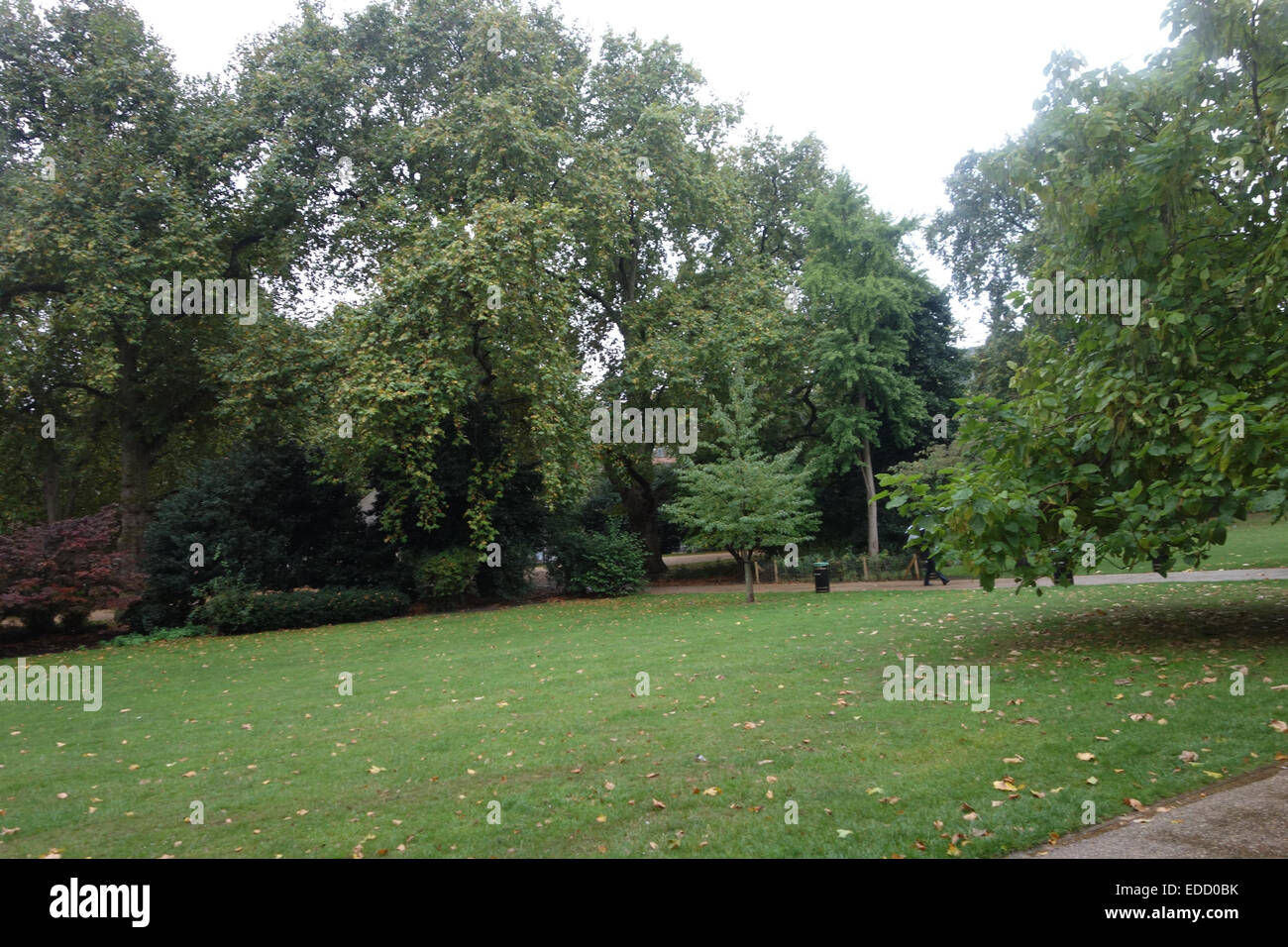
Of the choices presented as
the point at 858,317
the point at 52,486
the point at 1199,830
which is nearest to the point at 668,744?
the point at 1199,830

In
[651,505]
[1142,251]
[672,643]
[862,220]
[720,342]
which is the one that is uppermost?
[862,220]

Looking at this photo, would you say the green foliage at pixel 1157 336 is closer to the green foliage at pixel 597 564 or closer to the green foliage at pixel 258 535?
the green foliage at pixel 597 564

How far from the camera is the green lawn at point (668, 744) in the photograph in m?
5.16

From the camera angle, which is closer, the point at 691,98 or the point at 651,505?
the point at 691,98

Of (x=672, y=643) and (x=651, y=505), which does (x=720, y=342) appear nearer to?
(x=651, y=505)

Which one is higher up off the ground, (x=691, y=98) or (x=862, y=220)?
(x=691, y=98)

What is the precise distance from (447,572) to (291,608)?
401 cm

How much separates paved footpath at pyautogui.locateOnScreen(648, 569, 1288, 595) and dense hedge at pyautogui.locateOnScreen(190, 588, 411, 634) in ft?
27.2

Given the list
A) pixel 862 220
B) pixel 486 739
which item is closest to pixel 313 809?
pixel 486 739

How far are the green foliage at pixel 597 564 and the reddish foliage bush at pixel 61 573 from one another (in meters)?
11.2

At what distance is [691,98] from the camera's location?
26.0 m

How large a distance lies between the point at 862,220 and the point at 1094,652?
20.0 meters

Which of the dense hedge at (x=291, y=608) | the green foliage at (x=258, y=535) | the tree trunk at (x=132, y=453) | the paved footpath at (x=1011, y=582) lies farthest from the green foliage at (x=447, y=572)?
the tree trunk at (x=132, y=453)
